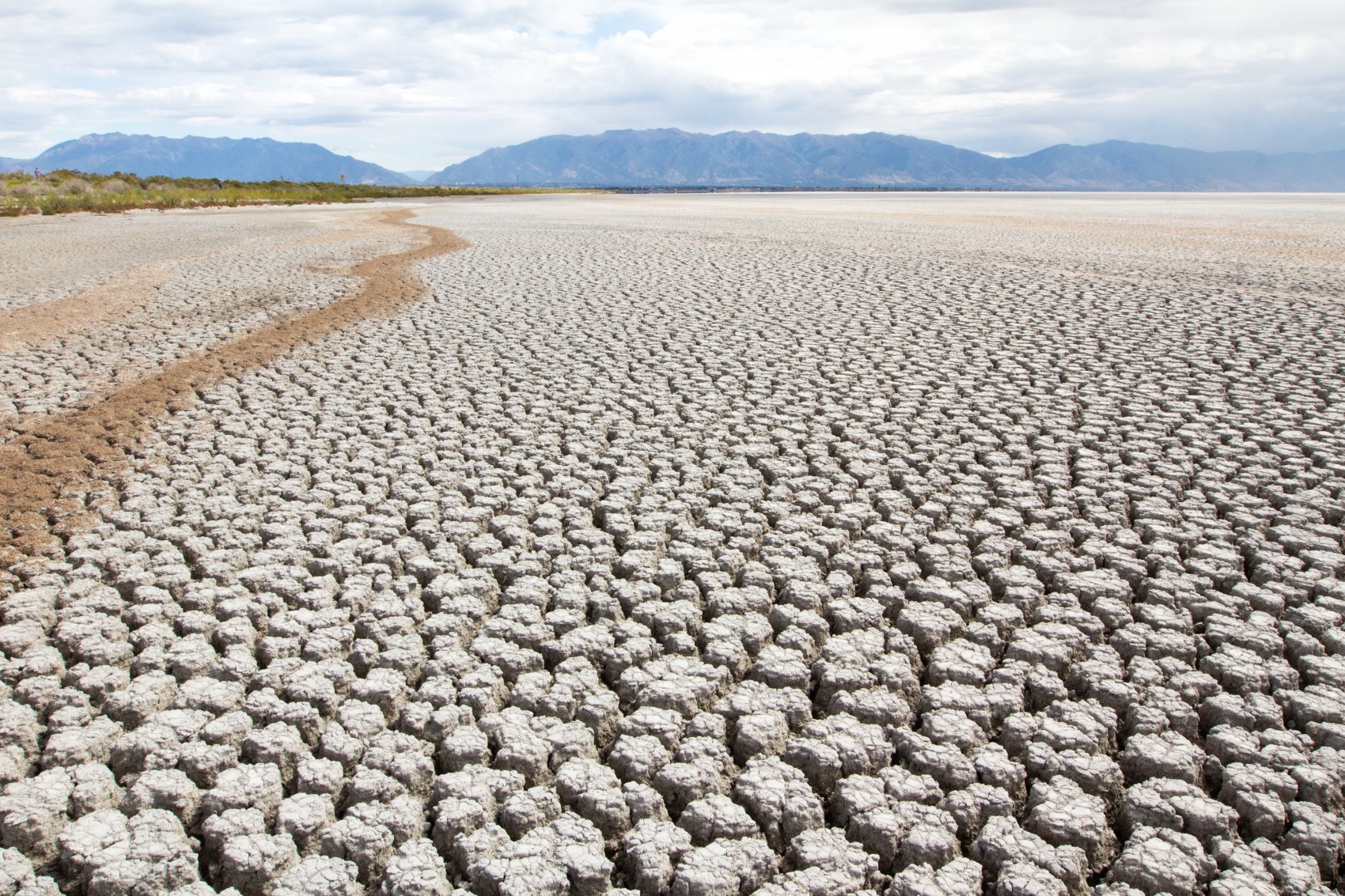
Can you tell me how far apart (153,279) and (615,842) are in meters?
12.2

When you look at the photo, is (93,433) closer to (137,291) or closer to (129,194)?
(137,291)

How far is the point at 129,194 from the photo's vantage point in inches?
1329

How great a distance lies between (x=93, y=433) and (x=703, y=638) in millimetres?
4478

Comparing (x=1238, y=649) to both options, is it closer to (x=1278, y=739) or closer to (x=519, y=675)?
(x=1278, y=739)

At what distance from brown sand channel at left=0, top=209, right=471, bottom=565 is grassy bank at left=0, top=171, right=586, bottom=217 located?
23.8m

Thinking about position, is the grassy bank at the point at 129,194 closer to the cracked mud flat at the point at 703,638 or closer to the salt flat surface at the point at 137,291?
the salt flat surface at the point at 137,291

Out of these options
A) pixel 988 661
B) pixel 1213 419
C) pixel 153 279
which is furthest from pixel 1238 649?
pixel 153 279

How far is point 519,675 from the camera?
3.02 metres

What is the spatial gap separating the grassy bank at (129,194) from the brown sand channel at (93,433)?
2379 centimetres

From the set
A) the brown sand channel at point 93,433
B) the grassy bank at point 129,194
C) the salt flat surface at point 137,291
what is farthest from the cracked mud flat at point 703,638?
the grassy bank at point 129,194

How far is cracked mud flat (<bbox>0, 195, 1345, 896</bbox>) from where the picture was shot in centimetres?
229

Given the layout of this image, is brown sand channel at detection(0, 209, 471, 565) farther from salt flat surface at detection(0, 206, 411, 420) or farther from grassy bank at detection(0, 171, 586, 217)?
grassy bank at detection(0, 171, 586, 217)

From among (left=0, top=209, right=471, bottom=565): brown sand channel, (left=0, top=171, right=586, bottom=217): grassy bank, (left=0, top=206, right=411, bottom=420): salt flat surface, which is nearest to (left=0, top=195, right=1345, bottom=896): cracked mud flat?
(left=0, top=209, right=471, bottom=565): brown sand channel

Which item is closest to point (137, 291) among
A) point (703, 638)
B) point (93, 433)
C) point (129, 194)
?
point (93, 433)
